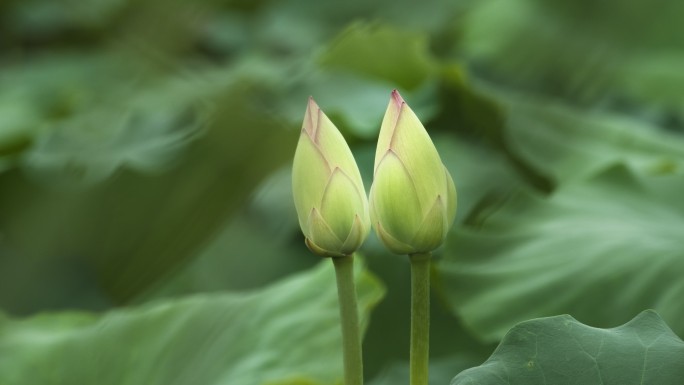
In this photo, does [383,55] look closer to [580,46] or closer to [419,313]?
[580,46]

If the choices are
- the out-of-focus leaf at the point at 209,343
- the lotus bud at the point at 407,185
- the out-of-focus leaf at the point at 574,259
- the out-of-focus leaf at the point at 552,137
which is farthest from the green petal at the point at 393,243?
the out-of-focus leaf at the point at 552,137

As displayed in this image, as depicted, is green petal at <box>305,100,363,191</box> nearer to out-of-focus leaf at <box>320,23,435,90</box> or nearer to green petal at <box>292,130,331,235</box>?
green petal at <box>292,130,331,235</box>

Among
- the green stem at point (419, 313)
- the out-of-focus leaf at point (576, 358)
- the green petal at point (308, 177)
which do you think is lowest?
the out-of-focus leaf at point (576, 358)

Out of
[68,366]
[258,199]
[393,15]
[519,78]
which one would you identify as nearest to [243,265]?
[258,199]

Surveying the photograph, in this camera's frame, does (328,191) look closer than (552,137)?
Yes

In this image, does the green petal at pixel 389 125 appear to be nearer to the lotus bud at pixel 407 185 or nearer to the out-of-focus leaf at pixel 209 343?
the lotus bud at pixel 407 185

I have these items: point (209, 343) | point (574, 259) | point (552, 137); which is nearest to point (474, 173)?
point (552, 137)

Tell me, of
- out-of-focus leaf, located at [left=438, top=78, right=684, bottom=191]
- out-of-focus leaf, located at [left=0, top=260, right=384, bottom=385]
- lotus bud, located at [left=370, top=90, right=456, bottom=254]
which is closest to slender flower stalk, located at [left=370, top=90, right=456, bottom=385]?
lotus bud, located at [left=370, top=90, right=456, bottom=254]
